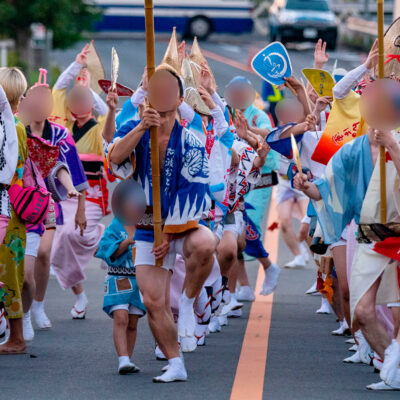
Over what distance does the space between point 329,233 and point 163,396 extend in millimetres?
1513

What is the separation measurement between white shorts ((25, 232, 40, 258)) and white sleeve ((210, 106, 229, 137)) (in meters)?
1.50

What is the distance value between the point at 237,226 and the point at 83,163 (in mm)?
1638

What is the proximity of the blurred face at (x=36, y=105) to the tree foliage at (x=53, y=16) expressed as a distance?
2010 centimetres

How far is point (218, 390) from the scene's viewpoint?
6.81m

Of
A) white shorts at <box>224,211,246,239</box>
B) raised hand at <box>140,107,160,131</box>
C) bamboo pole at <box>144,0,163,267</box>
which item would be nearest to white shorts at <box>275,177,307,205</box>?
white shorts at <box>224,211,246,239</box>

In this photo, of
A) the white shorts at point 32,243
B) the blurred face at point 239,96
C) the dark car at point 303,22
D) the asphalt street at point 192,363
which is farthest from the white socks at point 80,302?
the dark car at point 303,22

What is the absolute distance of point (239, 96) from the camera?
1067 centimetres

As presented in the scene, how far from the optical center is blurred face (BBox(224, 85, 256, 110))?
1059 cm

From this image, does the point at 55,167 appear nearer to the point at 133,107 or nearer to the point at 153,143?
the point at 133,107

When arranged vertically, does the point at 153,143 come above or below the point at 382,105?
below

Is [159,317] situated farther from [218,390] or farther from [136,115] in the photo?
[136,115]

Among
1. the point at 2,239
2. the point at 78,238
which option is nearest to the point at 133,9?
the point at 78,238

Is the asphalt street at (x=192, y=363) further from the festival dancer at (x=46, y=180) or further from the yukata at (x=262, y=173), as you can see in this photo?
the yukata at (x=262, y=173)

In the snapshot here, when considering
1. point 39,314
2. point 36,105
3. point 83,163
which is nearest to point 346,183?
point 36,105
